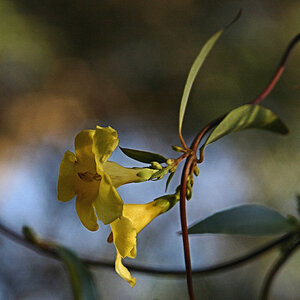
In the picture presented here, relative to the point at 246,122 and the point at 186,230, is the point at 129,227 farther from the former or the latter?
the point at 246,122

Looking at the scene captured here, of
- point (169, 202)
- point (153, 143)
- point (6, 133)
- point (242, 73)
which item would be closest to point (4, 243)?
point (6, 133)

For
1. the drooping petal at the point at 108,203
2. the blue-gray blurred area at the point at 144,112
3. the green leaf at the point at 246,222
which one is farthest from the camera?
the blue-gray blurred area at the point at 144,112

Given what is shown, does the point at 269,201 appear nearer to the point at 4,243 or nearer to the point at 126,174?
the point at 4,243

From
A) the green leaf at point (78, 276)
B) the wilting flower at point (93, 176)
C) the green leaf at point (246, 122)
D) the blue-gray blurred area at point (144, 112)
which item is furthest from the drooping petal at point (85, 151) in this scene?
the blue-gray blurred area at point (144, 112)

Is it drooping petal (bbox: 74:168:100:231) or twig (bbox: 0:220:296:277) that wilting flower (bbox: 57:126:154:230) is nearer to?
drooping petal (bbox: 74:168:100:231)

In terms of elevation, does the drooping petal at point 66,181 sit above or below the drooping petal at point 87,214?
above

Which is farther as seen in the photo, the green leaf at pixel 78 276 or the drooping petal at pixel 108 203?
the green leaf at pixel 78 276

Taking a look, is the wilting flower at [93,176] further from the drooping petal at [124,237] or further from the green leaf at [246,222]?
the green leaf at [246,222]

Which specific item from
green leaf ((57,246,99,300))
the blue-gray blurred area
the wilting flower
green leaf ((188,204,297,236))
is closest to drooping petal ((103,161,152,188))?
the wilting flower
